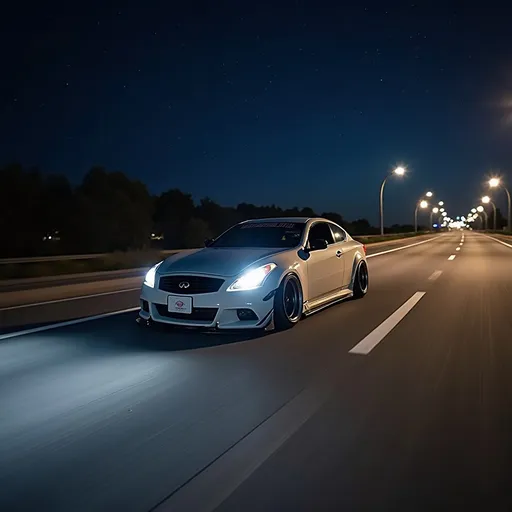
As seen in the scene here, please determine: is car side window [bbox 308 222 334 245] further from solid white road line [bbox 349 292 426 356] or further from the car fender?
solid white road line [bbox 349 292 426 356]

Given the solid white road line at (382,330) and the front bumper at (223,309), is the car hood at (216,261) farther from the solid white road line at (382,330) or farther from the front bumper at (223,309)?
the solid white road line at (382,330)

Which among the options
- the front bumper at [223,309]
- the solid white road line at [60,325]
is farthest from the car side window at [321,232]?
the solid white road line at [60,325]

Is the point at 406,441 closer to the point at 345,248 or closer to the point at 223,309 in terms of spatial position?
the point at 223,309

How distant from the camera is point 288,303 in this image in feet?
27.0

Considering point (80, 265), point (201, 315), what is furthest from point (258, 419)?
point (80, 265)

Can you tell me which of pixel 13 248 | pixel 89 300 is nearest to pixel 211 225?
pixel 13 248

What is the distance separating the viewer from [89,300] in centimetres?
1223

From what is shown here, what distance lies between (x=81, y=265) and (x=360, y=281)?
13.7 metres

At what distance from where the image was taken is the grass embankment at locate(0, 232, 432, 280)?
19656 millimetres

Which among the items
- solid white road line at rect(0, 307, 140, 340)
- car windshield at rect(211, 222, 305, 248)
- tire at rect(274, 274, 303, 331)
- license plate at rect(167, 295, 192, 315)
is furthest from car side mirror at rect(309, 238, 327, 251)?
solid white road line at rect(0, 307, 140, 340)

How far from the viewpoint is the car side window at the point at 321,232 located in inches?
386

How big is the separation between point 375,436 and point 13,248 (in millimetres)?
50623

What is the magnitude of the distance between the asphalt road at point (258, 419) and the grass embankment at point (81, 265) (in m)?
12.3

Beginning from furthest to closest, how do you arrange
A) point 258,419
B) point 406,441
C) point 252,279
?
point 252,279 < point 258,419 < point 406,441
